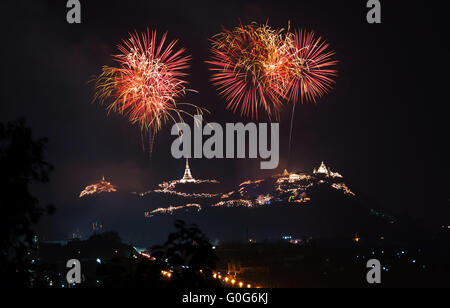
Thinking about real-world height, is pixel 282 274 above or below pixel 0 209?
below

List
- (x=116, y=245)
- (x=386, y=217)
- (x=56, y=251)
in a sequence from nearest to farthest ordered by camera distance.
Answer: (x=56, y=251) < (x=116, y=245) < (x=386, y=217)

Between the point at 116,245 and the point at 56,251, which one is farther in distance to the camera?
A: the point at 116,245

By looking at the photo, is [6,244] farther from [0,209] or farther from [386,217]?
[386,217]

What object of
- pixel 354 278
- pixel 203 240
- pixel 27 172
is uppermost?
pixel 27 172
